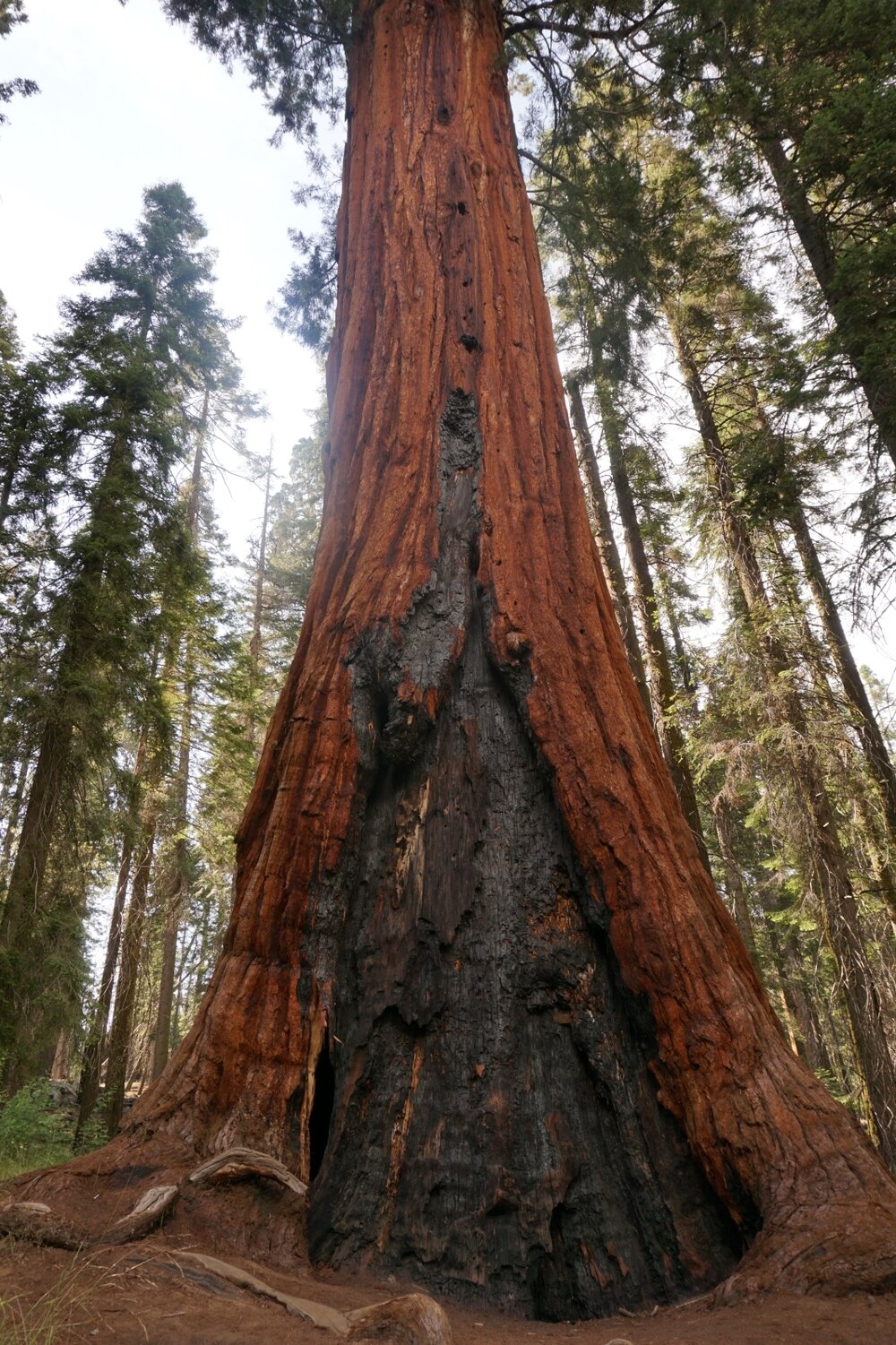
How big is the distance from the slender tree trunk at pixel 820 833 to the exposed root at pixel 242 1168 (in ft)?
23.6

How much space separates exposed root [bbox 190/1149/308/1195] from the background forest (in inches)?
187

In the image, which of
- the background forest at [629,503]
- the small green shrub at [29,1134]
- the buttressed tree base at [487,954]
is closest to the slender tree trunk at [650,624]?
the background forest at [629,503]

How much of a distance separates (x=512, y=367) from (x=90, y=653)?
6.18 m

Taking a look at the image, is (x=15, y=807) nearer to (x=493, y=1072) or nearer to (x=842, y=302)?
(x=493, y=1072)

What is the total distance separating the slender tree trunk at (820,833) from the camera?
300 inches

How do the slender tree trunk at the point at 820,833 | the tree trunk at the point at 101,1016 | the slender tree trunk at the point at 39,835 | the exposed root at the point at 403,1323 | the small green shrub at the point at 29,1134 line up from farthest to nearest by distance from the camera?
1. the tree trunk at the point at 101,1016
2. the slender tree trunk at the point at 820,833
3. the slender tree trunk at the point at 39,835
4. the small green shrub at the point at 29,1134
5. the exposed root at the point at 403,1323

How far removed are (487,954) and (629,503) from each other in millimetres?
9501

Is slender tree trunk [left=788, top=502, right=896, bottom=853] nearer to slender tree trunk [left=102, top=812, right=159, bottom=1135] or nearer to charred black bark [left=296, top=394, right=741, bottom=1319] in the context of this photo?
charred black bark [left=296, top=394, right=741, bottom=1319]

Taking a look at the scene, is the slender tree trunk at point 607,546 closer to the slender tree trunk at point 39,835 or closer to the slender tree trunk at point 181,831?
the slender tree trunk at point 181,831

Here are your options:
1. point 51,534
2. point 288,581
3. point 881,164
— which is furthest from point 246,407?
point 881,164

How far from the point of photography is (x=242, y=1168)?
260 cm

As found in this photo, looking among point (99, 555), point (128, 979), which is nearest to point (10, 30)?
point (99, 555)

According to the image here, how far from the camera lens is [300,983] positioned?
310 centimetres

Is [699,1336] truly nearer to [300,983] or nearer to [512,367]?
[300,983]
